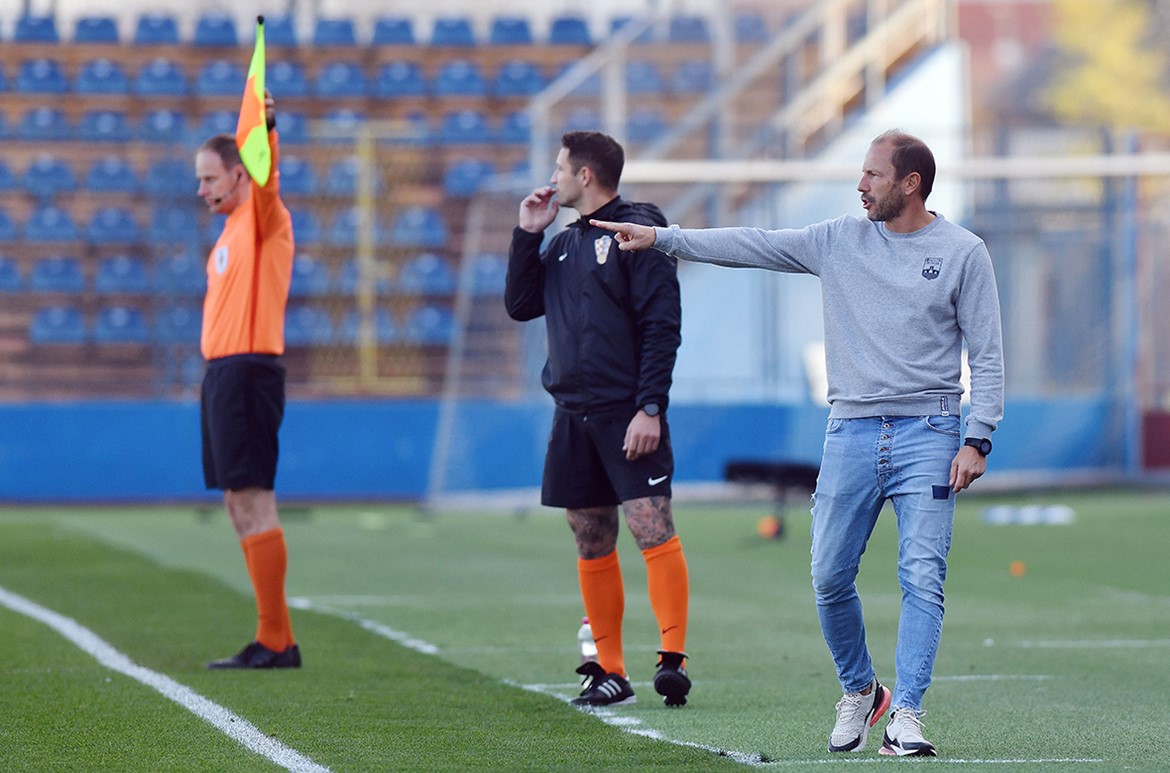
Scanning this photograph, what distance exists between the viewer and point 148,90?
81.9 ft

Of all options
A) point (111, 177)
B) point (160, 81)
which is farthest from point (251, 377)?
point (160, 81)

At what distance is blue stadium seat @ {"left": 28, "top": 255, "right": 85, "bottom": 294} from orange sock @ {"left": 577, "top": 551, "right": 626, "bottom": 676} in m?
16.4

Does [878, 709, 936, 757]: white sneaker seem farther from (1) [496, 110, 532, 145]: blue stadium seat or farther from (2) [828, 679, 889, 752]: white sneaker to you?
(1) [496, 110, 532, 145]: blue stadium seat

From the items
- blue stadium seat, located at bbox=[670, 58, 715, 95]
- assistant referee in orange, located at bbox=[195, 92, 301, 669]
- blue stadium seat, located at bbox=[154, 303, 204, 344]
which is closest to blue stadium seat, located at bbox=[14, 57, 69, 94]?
blue stadium seat, located at bbox=[154, 303, 204, 344]

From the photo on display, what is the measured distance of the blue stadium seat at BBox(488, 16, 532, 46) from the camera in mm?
26047

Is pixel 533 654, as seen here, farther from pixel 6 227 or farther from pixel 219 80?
pixel 219 80

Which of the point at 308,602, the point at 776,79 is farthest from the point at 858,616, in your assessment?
the point at 776,79

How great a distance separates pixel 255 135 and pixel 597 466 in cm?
205

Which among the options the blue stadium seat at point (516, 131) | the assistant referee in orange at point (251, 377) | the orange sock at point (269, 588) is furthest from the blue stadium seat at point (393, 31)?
the orange sock at point (269, 588)

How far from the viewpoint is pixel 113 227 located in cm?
2250

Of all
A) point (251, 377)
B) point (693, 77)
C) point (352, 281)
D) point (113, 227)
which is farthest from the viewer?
point (352, 281)

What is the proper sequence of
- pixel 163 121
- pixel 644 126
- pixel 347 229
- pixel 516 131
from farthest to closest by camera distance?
pixel 516 131, pixel 163 121, pixel 347 229, pixel 644 126

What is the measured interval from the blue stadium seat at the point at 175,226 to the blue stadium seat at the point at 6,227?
1.68 m

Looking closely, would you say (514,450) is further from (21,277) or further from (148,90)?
(148,90)
